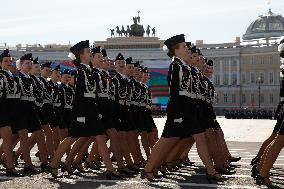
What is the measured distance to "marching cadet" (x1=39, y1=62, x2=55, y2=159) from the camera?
11.5 m

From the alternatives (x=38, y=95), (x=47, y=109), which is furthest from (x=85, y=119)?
(x=47, y=109)

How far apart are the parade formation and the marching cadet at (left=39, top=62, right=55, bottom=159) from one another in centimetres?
2

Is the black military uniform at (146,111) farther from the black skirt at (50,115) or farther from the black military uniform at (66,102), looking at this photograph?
the black skirt at (50,115)

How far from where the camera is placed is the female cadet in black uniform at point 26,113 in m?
10.1

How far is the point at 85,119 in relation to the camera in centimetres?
940

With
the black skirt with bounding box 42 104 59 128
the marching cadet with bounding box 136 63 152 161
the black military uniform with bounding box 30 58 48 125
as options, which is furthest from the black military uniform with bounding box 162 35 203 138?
the black skirt with bounding box 42 104 59 128

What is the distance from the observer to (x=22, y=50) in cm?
9531

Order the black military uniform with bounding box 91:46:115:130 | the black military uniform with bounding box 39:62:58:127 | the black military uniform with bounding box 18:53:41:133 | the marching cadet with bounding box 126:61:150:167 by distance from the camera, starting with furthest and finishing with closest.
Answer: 1. the black military uniform with bounding box 39:62:58:127
2. the marching cadet with bounding box 126:61:150:167
3. the black military uniform with bounding box 18:53:41:133
4. the black military uniform with bounding box 91:46:115:130

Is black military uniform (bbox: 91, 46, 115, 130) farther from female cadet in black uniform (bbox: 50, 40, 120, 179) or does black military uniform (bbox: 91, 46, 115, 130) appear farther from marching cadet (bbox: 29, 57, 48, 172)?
marching cadet (bbox: 29, 57, 48, 172)

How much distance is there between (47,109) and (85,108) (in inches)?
105

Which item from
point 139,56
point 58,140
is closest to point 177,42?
point 58,140

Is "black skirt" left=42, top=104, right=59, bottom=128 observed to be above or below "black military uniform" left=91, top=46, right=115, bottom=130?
below

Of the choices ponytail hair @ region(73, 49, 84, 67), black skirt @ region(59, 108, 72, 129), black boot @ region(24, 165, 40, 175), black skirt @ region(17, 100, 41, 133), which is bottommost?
black boot @ region(24, 165, 40, 175)

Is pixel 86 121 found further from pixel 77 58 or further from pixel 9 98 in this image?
pixel 9 98
